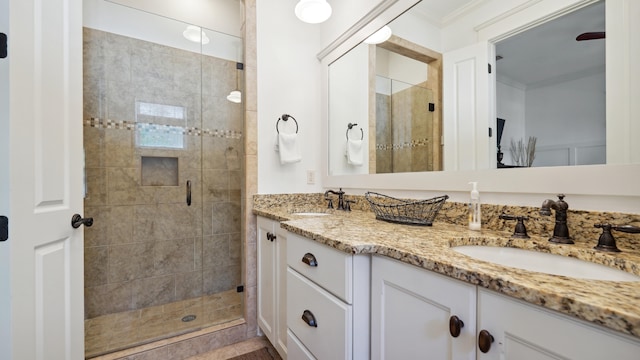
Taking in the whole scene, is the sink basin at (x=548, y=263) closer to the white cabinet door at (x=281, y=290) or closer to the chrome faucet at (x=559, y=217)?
the chrome faucet at (x=559, y=217)

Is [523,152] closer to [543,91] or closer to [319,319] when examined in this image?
[543,91]

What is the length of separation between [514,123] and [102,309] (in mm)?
2858

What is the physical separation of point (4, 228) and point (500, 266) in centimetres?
146

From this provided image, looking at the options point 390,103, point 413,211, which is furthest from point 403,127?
point 413,211

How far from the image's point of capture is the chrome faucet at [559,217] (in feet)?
2.75

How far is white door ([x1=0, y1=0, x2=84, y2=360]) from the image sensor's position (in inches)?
34.3

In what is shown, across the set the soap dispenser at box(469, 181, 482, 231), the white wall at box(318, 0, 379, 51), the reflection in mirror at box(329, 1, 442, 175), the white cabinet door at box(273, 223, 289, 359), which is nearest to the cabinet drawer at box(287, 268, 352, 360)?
the white cabinet door at box(273, 223, 289, 359)

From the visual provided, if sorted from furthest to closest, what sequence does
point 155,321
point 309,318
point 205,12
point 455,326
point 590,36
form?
point 205,12 < point 155,321 < point 309,318 < point 590,36 < point 455,326

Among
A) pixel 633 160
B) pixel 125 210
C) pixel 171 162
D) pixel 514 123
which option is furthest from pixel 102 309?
pixel 633 160

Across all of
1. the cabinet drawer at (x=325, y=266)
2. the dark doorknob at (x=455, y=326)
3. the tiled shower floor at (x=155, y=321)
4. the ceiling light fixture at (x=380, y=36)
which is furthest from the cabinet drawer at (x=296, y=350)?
the ceiling light fixture at (x=380, y=36)

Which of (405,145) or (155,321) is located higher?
(405,145)

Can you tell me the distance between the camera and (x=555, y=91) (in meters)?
0.93

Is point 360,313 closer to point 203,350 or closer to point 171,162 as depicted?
point 203,350

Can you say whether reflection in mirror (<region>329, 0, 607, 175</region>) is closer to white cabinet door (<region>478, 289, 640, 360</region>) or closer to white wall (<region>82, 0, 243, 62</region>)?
white cabinet door (<region>478, 289, 640, 360</region>)
